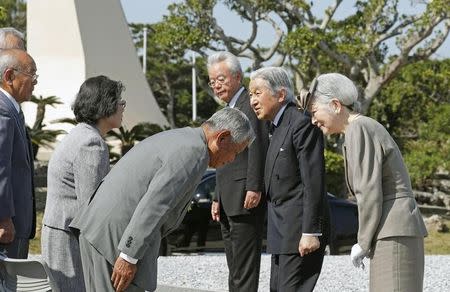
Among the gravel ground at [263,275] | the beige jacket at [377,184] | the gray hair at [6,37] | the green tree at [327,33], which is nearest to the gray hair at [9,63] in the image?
the gray hair at [6,37]

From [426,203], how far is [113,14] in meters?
13.9

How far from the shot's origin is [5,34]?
21.9 ft

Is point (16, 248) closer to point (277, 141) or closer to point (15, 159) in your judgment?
point (15, 159)

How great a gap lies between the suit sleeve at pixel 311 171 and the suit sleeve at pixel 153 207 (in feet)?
5.88

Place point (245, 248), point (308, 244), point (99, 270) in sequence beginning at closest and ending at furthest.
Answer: point (99, 270) < point (308, 244) < point (245, 248)

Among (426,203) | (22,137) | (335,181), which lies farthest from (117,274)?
(426,203)

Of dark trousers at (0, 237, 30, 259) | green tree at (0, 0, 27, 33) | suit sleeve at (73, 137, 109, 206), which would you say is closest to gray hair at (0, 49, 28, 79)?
suit sleeve at (73, 137, 109, 206)

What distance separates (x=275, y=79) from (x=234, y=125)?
1.97m

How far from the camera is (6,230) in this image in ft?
18.0

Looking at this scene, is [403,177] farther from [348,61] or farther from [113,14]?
[113,14]

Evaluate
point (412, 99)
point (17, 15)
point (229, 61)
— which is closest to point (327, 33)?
point (412, 99)

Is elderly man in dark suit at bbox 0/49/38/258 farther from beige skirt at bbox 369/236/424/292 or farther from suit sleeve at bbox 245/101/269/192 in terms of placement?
suit sleeve at bbox 245/101/269/192

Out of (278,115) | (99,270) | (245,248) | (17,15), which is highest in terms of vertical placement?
(17,15)

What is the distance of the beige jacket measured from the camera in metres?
5.32
